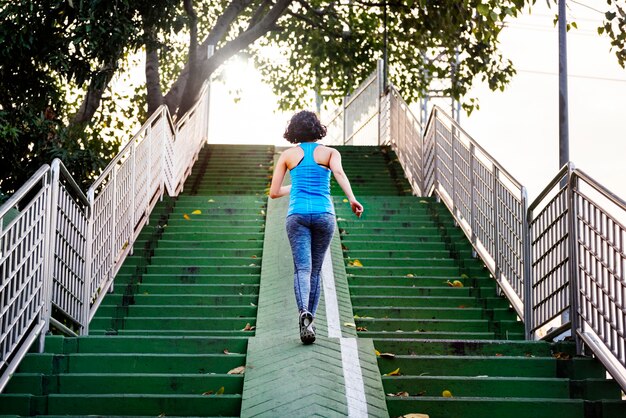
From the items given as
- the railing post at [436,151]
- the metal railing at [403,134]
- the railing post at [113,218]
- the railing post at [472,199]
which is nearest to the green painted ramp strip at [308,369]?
the railing post at [113,218]

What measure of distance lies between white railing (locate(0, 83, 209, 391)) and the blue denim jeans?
194cm

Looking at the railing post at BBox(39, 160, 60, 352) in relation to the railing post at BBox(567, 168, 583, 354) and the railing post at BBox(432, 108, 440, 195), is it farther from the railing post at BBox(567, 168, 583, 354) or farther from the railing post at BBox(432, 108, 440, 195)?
the railing post at BBox(432, 108, 440, 195)

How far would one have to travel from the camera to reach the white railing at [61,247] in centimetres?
612

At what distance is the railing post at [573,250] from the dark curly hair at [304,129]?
6.60ft

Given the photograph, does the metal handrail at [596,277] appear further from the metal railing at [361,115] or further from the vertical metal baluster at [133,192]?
the metal railing at [361,115]

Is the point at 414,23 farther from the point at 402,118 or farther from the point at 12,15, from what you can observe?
the point at 12,15


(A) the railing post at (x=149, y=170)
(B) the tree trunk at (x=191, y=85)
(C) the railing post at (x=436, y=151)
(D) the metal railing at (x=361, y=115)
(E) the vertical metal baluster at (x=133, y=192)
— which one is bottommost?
(E) the vertical metal baluster at (x=133, y=192)

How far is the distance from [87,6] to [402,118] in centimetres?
703

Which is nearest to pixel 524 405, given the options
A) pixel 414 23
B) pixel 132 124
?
pixel 414 23

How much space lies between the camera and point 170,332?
8062mm

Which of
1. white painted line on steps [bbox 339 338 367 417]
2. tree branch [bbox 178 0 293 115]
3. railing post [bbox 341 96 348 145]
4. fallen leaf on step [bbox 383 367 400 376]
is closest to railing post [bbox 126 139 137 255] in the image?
white painted line on steps [bbox 339 338 367 417]

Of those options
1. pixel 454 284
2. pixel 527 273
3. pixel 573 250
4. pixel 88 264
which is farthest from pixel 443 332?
pixel 88 264

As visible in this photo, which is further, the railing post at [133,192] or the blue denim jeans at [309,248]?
the railing post at [133,192]

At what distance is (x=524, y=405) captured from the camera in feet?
18.3
